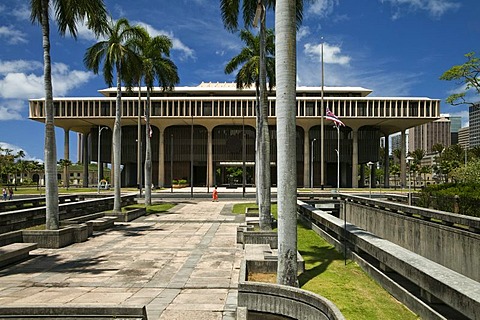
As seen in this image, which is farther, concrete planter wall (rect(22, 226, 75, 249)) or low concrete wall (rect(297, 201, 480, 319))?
concrete planter wall (rect(22, 226, 75, 249))

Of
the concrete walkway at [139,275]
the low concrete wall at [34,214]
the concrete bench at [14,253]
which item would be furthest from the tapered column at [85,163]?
the concrete bench at [14,253]

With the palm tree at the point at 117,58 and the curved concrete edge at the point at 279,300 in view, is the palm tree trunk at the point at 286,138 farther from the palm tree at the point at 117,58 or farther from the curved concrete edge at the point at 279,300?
the palm tree at the point at 117,58

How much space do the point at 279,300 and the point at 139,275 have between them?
493 cm

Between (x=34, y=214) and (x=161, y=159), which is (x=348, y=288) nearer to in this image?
(x=34, y=214)

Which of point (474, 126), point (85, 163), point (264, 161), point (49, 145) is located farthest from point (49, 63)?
point (474, 126)

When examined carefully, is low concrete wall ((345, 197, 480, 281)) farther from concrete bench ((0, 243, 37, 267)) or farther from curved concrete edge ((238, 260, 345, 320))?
concrete bench ((0, 243, 37, 267))

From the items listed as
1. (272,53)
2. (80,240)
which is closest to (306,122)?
(272,53)

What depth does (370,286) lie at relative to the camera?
7848 millimetres

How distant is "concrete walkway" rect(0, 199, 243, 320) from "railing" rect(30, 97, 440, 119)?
2049 inches

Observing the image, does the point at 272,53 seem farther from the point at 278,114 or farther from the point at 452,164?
the point at 452,164

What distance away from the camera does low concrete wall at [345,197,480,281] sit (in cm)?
1212

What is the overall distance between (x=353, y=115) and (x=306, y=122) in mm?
8974

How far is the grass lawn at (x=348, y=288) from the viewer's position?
620cm

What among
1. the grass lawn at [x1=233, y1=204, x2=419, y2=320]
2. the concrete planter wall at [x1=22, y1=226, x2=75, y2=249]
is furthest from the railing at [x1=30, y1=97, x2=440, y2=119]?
the grass lawn at [x1=233, y1=204, x2=419, y2=320]
